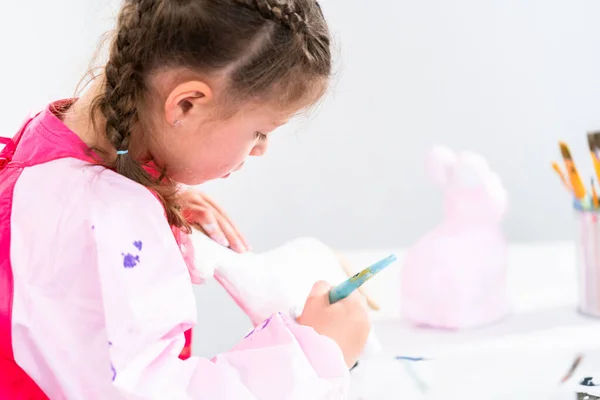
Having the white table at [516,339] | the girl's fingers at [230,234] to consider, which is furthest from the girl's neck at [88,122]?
the white table at [516,339]

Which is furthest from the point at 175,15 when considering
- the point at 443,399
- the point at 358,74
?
the point at 358,74

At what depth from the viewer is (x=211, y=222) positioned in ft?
2.67

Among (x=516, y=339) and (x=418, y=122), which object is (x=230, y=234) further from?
(x=418, y=122)

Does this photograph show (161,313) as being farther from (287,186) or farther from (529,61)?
(529,61)

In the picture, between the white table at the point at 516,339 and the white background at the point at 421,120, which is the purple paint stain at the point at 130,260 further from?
the white background at the point at 421,120

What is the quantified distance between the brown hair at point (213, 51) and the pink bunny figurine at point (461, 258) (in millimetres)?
315

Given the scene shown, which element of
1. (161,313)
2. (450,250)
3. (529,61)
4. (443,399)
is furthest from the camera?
(529,61)

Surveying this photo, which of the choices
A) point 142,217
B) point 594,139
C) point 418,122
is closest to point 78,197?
point 142,217

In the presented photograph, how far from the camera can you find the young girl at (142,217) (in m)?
0.56

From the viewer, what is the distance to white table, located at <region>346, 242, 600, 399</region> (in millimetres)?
744

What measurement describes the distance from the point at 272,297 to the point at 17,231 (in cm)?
25

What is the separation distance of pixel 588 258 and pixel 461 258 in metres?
0.15

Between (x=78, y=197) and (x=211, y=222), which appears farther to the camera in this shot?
(x=211, y=222)

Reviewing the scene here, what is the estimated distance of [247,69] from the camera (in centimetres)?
58
